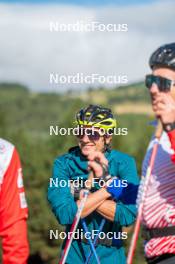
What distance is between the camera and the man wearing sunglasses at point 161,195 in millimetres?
5332

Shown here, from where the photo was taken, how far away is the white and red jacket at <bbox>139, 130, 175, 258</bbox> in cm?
536

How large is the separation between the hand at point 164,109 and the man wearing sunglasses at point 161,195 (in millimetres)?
130

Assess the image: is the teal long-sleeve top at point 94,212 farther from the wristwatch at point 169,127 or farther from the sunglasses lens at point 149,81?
the wristwatch at point 169,127

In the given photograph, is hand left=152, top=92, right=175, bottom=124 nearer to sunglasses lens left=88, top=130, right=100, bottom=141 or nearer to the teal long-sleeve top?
the teal long-sleeve top

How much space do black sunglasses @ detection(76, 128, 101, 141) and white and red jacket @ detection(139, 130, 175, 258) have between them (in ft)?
4.37

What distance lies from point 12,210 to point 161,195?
1.03 meters

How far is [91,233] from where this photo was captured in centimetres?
670

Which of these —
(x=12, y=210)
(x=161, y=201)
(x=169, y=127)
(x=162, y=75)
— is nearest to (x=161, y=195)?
(x=161, y=201)

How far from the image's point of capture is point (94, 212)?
6746 mm

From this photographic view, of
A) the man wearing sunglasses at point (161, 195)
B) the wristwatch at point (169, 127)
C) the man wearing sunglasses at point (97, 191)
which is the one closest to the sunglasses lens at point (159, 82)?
the man wearing sunglasses at point (161, 195)

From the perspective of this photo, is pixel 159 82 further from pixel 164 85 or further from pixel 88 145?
pixel 88 145

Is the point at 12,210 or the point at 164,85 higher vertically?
the point at 164,85

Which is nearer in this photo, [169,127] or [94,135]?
[169,127]

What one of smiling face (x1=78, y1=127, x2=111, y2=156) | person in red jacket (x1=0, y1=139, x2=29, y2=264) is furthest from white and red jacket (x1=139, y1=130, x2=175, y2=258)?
smiling face (x1=78, y1=127, x2=111, y2=156)
